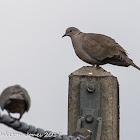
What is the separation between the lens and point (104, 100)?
6027mm

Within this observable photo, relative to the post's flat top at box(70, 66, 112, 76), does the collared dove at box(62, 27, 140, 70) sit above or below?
above

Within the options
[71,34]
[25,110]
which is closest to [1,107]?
[25,110]

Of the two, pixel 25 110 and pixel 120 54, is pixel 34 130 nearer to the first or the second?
pixel 25 110

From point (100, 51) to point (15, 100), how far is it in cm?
464

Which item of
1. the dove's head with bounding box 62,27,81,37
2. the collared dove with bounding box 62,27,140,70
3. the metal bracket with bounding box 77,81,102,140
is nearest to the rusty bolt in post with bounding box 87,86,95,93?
the metal bracket with bounding box 77,81,102,140

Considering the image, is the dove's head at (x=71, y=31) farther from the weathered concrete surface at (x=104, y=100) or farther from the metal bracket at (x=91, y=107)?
the metal bracket at (x=91, y=107)

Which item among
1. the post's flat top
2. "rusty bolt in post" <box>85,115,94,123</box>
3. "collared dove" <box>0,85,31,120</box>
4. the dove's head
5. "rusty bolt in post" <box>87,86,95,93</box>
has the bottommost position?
"rusty bolt in post" <box>85,115,94,123</box>

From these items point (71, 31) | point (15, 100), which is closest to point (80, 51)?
point (71, 31)

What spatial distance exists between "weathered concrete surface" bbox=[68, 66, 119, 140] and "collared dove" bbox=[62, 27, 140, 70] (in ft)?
6.16

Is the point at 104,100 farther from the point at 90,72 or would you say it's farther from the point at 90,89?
the point at 90,72

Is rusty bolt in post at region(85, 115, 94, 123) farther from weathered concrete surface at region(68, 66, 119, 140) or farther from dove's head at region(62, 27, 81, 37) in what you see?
dove's head at region(62, 27, 81, 37)

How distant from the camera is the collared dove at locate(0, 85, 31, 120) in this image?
3857mm

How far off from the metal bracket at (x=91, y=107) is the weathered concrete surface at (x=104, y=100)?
0.19 feet

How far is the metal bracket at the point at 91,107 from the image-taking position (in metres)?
5.97
